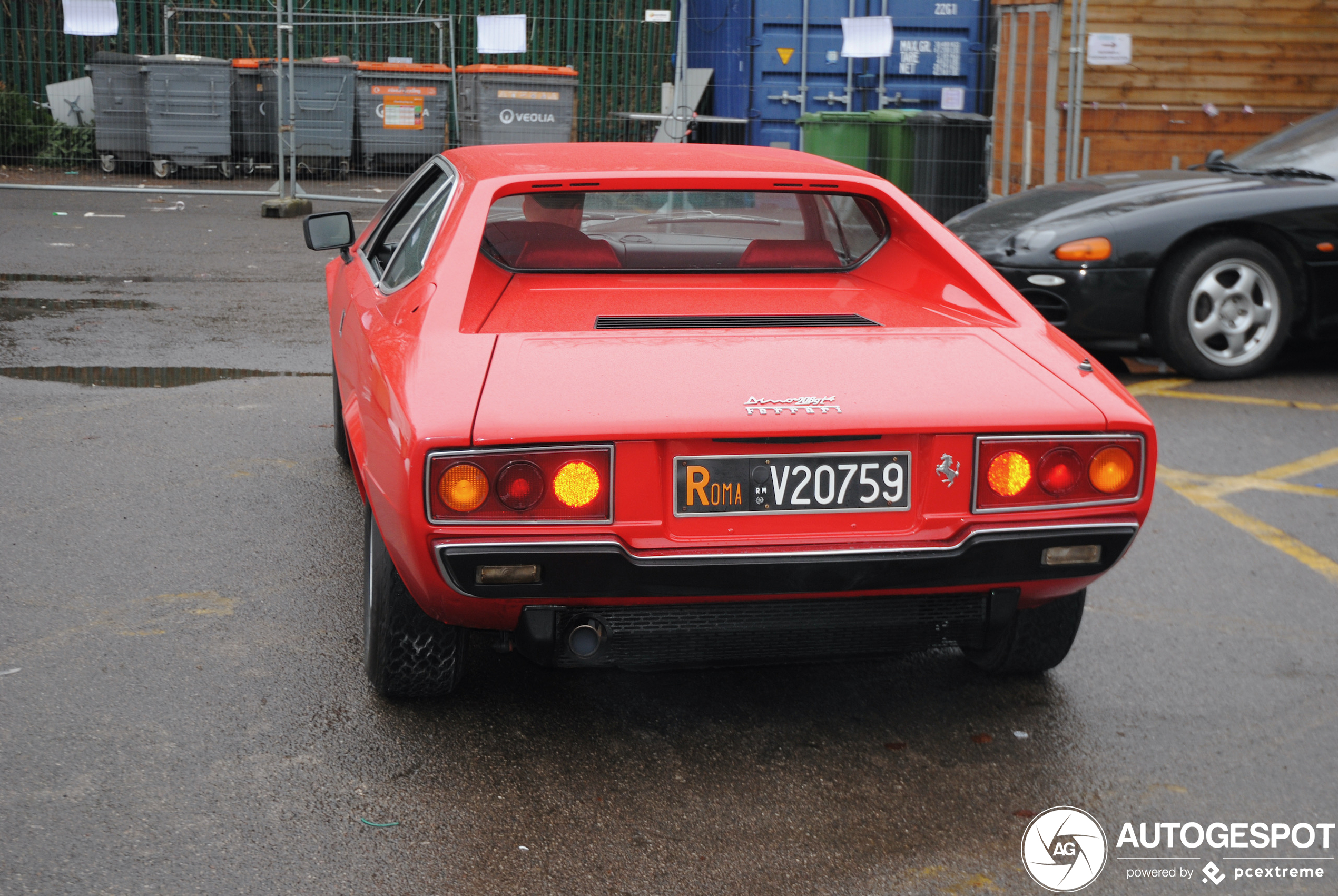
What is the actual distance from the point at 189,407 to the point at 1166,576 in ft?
14.1

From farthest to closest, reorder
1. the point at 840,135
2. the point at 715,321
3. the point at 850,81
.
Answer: the point at 850,81
the point at 840,135
the point at 715,321

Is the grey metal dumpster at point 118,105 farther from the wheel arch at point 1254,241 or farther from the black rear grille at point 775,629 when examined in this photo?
the black rear grille at point 775,629

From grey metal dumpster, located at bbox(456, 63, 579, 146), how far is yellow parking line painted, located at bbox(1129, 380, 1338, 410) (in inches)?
442

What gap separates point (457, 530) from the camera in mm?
2734

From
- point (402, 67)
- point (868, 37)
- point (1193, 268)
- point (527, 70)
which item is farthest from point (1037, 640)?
point (402, 67)

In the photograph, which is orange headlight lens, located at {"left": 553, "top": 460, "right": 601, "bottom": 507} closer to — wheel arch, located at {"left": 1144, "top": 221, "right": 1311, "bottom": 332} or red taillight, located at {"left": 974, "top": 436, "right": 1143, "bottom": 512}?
red taillight, located at {"left": 974, "top": 436, "right": 1143, "bottom": 512}

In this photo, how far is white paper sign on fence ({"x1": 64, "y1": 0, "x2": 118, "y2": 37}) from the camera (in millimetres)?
14711

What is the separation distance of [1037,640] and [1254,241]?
4.34 meters

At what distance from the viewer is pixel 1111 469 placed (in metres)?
2.93

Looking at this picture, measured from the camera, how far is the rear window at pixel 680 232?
3.93 m

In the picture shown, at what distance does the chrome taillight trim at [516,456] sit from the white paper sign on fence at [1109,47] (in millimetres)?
9752

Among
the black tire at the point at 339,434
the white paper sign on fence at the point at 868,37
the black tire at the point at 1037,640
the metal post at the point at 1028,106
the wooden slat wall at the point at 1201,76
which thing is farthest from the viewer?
the white paper sign on fence at the point at 868,37

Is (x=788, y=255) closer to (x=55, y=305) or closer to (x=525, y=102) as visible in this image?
(x=55, y=305)

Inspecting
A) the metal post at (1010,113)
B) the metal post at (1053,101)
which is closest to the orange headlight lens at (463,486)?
the metal post at (1053,101)
